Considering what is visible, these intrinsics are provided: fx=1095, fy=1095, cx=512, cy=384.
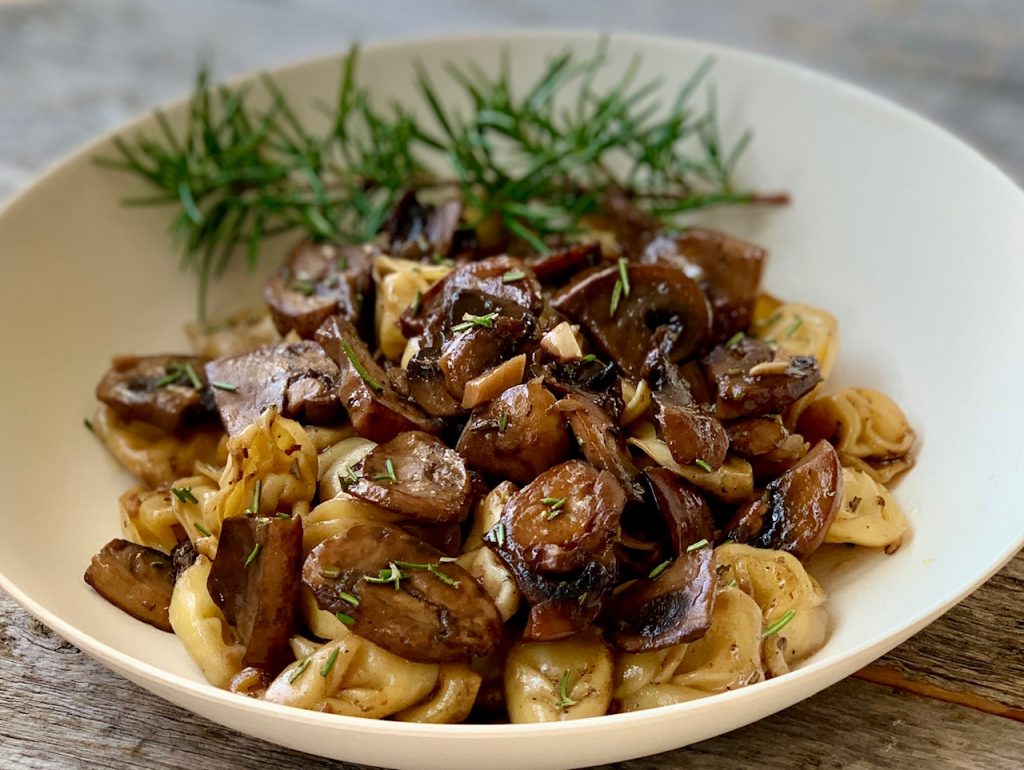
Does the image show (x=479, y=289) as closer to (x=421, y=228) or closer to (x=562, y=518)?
(x=562, y=518)

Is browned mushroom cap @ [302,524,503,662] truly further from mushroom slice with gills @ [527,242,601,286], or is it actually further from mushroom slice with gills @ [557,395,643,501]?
mushroom slice with gills @ [527,242,601,286]

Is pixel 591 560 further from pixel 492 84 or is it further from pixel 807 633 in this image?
pixel 492 84

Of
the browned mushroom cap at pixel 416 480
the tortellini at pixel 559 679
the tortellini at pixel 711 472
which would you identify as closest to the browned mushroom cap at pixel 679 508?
the tortellini at pixel 711 472

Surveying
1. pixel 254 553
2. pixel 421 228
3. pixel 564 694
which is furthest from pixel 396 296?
pixel 564 694

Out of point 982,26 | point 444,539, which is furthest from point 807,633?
point 982,26

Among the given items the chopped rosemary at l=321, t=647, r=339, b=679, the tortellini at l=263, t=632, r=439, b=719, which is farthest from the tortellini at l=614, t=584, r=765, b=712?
the chopped rosemary at l=321, t=647, r=339, b=679

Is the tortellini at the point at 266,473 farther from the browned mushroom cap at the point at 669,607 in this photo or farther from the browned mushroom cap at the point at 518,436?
the browned mushroom cap at the point at 669,607
